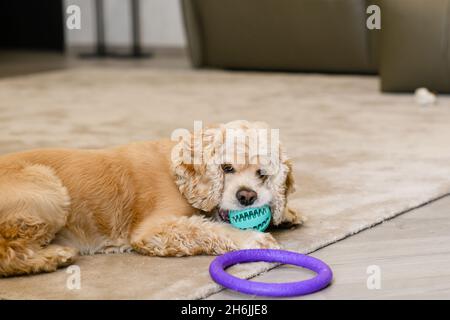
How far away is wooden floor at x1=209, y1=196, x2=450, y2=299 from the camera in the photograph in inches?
66.3

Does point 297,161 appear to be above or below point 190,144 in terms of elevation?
below

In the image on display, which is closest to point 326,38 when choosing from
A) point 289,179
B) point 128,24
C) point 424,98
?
point 424,98

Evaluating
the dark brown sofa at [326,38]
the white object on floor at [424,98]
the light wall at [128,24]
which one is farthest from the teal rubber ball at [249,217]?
the light wall at [128,24]

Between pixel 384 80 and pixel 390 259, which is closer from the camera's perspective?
pixel 390 259

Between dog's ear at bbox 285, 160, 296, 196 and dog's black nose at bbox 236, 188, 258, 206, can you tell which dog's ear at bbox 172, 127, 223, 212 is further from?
dog's ear at bbox 285, 160, 296, 196

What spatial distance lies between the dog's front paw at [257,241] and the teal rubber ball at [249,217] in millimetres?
41

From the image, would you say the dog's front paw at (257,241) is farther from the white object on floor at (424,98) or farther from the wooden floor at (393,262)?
the white object on floor at (424,98)

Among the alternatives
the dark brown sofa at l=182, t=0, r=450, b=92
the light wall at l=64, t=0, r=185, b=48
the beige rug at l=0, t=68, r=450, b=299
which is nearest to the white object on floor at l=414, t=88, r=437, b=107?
the beige rug at l=0, t=68, r=450, b=299

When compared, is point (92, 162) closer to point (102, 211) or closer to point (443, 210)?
point (102, 211)

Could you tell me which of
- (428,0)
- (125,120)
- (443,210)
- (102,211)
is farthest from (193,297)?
(428,0)

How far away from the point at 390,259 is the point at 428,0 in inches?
104

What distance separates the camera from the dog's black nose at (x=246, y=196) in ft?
6.06
